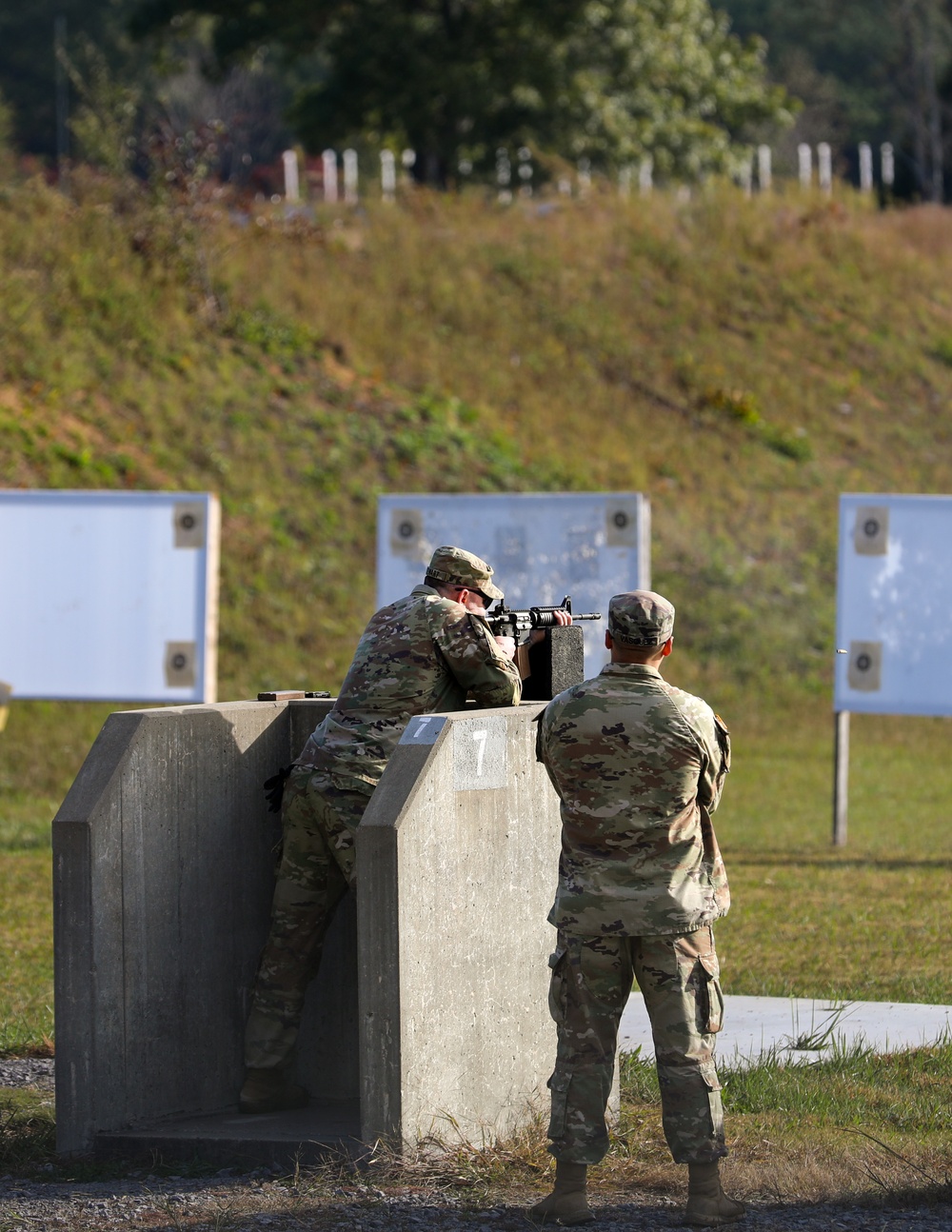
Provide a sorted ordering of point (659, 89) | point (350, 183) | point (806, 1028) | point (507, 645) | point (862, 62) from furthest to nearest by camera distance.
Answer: point (862, 62)
point (659, 89)
point (350, 183)
point (806, 1028)
point (507, 645)

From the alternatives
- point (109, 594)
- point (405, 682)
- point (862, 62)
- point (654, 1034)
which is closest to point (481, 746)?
point (405, 682)

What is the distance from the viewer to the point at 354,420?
19.9 m

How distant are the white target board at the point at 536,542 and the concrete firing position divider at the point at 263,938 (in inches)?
259

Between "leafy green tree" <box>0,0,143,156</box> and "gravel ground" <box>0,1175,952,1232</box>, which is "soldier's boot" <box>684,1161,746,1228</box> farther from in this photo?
"leafy green tree" <box>0,0,143,156</box>

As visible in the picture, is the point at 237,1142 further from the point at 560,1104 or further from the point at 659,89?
the point at 659,89

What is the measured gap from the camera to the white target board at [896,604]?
1241cm

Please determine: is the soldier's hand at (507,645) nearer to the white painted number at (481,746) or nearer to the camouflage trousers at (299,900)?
the white painted number at (481,746)

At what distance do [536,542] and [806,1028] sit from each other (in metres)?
6.14

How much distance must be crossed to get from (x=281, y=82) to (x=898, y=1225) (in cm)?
5125

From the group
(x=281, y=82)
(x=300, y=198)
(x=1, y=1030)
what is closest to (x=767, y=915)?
(x=1, y=1030)

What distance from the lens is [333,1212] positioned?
188 inches

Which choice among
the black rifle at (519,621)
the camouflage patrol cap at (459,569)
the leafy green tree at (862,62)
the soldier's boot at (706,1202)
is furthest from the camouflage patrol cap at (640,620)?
the leafy green tree at (862,62)

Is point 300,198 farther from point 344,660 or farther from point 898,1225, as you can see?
point 898,1225

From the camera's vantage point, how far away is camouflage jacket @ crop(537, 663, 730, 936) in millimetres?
4699
